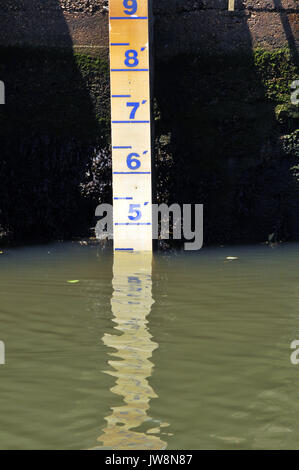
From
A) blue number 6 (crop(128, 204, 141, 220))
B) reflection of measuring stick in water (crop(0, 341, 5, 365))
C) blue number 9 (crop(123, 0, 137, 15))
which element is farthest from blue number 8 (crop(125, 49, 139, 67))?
reflection of measuring stick in water (crop(0, 341, 5, 365))

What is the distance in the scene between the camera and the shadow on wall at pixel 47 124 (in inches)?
279

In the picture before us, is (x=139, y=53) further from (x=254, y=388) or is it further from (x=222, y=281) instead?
(x=254, y=388)

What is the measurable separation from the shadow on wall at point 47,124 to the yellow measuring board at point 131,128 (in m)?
0.60

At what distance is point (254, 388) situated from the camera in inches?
101

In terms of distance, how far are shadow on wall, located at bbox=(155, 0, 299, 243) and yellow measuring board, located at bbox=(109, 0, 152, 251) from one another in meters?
0.60

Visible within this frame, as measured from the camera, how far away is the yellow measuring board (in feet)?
21.2

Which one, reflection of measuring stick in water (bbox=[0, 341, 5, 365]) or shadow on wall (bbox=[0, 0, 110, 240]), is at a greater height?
shadow on wall (bbox=[0, 0, 110, 240])

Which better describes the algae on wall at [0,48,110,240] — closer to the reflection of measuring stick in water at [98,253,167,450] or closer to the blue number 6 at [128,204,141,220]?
the blue number 6 at [128,204,141,220]

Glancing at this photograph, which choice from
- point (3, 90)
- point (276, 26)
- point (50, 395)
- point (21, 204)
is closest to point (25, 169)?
point (21, 204)

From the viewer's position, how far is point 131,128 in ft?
21.4

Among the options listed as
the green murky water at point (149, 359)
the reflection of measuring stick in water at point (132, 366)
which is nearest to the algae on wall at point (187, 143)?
the green murky water at point (149, 359)

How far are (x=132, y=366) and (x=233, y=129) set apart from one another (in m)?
4.69

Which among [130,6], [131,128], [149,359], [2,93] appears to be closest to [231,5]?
[130,6]

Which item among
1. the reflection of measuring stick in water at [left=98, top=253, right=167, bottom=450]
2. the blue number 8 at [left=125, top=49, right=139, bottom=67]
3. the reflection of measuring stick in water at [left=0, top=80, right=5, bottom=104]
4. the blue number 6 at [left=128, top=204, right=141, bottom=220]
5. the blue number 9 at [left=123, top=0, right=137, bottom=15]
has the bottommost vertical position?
the reflection of measuring stick in water at [left=98, top=253, right=167, bottom=450]
